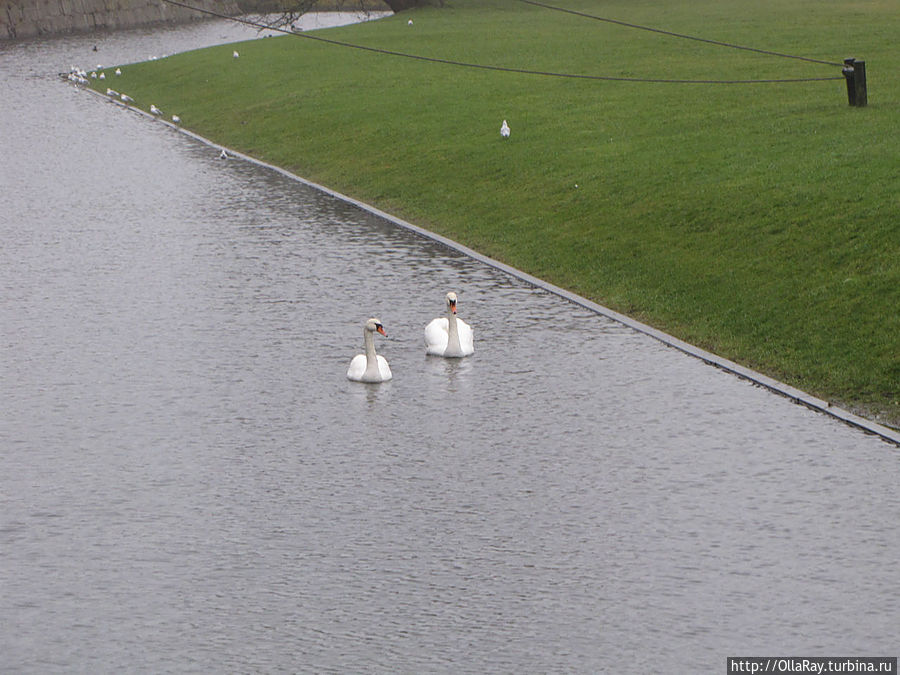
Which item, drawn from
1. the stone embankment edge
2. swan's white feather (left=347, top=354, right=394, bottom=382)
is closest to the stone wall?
the stone embankment edge

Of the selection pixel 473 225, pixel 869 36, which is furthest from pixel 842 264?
pixel 869 36

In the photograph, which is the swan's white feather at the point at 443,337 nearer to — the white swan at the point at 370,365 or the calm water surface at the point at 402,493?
the calm water surface at the point at 402,493

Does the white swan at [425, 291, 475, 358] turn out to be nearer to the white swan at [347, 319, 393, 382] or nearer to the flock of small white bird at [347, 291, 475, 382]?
the flock of small white bird at [347, 291, 475, 382]

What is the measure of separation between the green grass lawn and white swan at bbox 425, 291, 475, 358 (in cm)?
273

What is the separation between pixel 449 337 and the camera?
54.0ft

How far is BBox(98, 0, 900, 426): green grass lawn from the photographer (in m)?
17.0

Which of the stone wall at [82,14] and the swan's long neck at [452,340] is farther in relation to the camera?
the stone wall at [82,14]

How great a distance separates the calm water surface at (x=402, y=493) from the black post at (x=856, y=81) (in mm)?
10645

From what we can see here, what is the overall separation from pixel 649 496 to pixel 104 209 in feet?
62.7

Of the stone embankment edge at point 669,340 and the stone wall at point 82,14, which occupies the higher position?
the stone wall at point 82,14

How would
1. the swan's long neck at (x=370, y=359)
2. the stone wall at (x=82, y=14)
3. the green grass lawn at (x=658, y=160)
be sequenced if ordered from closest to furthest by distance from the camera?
1. the swan's long neck at (x=370, y=359)
2. the green grass lawn at (x=658, y=160)
3. the stone wall at (x=82, y=14)

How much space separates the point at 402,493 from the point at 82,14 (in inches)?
3207

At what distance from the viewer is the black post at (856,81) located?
89.7ft

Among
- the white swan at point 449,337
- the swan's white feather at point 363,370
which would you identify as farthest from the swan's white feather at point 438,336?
the swan's white feather at point 363,370
